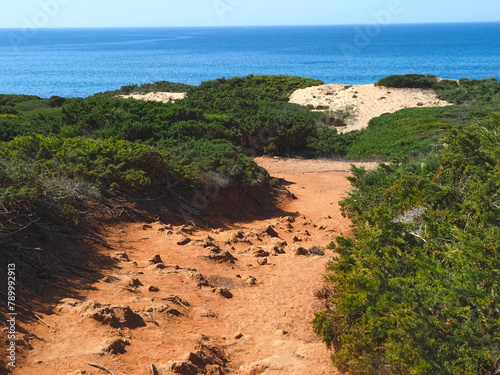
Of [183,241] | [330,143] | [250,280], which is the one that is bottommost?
[330,143]

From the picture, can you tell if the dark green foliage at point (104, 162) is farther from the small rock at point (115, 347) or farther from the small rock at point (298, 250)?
the small rock at point (115, 347)

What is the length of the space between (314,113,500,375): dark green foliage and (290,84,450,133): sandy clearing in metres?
26.7

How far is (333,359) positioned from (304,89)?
39880mm

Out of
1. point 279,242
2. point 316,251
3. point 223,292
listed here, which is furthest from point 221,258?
point 316,251

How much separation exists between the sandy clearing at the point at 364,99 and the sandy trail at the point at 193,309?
81.4 feet

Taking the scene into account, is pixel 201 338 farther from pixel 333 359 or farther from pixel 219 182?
pixel 219 182

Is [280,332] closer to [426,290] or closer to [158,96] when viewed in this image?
[426,290]

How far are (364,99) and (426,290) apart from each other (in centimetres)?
3524

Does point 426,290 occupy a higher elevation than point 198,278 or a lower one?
higher

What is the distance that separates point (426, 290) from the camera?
4945mm

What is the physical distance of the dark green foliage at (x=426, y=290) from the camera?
4438 mm

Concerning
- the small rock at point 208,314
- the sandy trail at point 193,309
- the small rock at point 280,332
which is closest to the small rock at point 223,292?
the sandy trail at point 193,309

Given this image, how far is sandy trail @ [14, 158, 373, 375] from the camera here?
551cm

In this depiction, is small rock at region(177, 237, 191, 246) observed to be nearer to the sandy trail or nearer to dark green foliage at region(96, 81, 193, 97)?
the sandy trail
